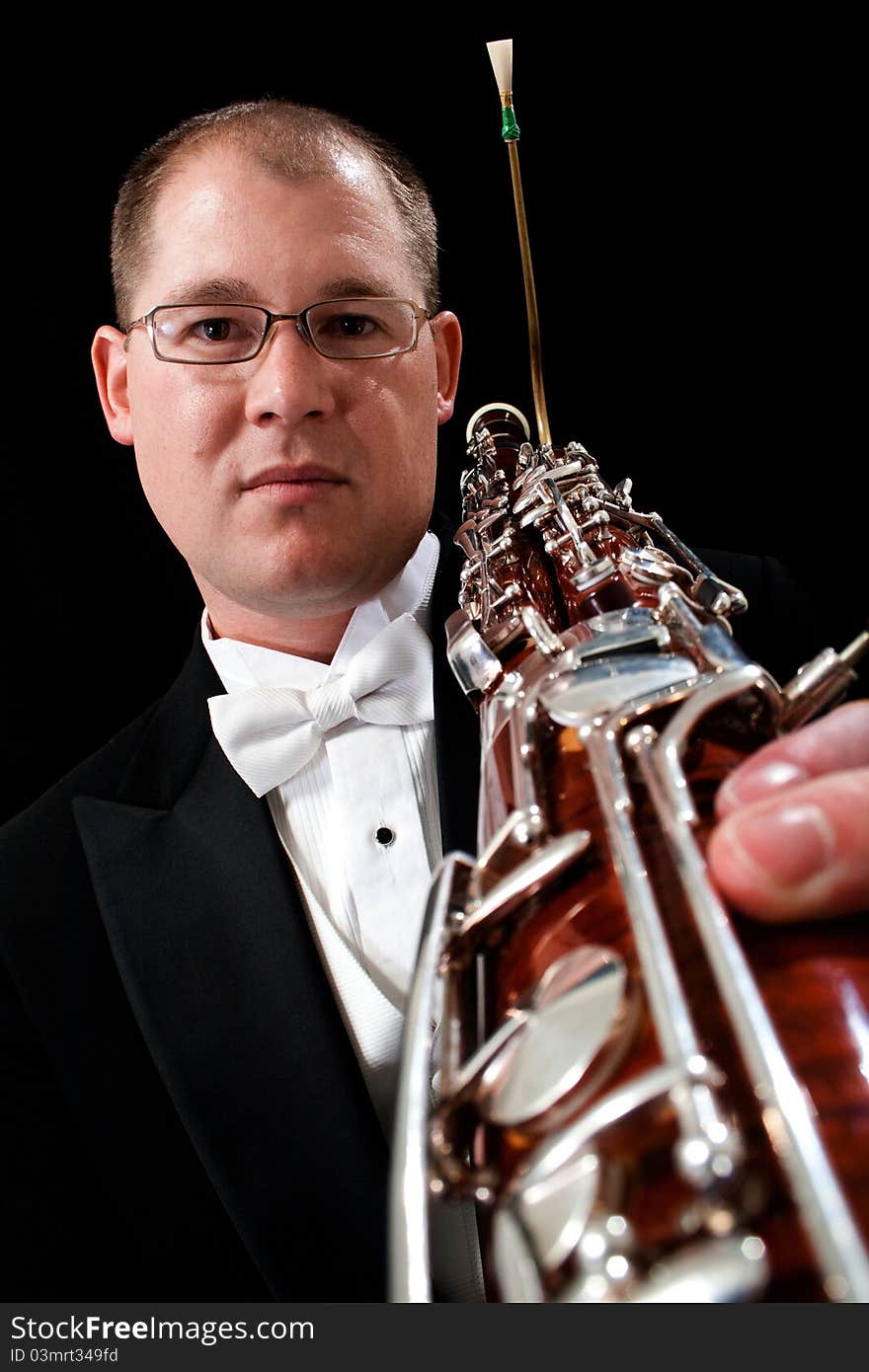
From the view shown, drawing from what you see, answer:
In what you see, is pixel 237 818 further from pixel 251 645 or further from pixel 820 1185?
pixel 820 1185

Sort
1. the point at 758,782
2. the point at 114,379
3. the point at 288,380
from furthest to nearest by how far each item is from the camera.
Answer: the point at 114,379 < the point at 288,380 < the point at 758,782

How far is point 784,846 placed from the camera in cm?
47

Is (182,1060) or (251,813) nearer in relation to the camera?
(182,1060)

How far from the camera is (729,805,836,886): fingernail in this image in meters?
0.47

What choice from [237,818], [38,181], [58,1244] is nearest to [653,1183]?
[237,818]

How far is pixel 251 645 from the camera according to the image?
4.48ft

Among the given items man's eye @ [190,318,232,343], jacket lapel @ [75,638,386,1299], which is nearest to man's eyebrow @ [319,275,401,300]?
man's eye @ [190,318,232,343]

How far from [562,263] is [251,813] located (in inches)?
61.6

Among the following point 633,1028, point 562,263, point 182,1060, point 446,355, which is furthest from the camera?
point 562,263

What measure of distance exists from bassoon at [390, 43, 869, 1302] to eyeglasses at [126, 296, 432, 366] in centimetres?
66

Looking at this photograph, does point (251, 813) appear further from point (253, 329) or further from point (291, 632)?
point (253, 329)

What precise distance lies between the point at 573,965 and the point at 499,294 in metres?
2.12

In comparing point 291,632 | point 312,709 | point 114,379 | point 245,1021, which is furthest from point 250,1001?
point 114,379

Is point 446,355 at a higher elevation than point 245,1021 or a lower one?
higher
